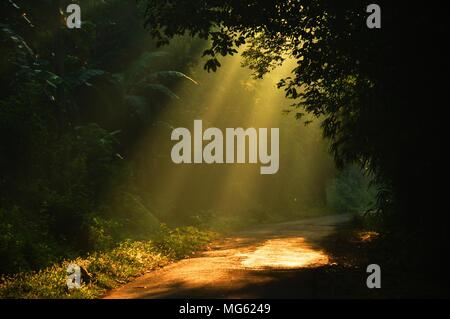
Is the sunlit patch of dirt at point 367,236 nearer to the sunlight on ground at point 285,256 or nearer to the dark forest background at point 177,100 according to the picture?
the dark forest background at point 177,100

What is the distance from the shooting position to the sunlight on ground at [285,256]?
13930 mm

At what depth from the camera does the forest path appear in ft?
32.8

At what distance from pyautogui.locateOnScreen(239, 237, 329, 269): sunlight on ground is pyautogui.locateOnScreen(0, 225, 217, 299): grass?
2323 millimetres

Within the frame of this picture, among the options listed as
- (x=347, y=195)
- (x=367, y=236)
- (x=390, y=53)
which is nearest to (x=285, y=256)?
(x=367, y=236)

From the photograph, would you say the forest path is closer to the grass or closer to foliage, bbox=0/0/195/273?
the grass

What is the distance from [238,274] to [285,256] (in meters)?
4.02

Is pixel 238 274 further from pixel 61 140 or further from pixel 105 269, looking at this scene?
pixel 61 140

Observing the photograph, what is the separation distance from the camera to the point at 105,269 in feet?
40.1

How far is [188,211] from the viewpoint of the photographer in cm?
2822

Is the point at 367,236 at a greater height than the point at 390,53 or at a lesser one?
lesser

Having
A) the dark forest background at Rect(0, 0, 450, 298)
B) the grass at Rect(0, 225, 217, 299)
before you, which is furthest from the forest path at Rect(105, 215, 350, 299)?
the dark forest background at Rect(0, 0, 450, 298)

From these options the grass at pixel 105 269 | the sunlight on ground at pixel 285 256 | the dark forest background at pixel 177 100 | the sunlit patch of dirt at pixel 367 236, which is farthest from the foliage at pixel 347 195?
the grass at pixel 105 269
